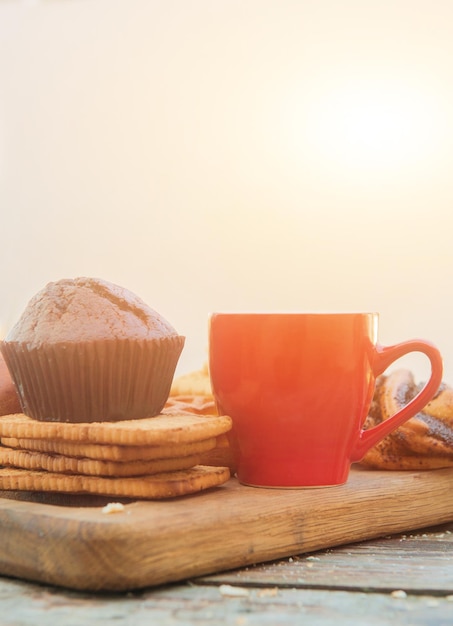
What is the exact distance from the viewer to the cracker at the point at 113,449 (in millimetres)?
786

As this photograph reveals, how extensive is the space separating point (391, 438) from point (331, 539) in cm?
22

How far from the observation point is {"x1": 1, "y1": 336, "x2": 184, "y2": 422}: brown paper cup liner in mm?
866

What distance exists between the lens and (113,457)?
2.57 ft

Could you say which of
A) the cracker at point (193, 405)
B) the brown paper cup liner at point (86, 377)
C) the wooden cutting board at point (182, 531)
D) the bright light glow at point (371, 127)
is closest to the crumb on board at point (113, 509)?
the wooden cutting board at point (182, 531)

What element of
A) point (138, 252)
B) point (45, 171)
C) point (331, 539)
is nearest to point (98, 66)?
point (45, 171)

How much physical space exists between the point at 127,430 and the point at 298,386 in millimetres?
190

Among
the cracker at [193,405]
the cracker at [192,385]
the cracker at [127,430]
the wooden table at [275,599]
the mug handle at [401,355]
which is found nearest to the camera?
the wooden table at [275,599]

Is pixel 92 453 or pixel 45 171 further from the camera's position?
pixel 45 171

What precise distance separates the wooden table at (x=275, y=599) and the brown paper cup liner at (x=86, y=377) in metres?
0.20

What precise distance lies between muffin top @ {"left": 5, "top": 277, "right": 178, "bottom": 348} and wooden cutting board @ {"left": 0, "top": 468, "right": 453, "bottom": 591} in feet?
0.54

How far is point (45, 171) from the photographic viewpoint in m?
2.20

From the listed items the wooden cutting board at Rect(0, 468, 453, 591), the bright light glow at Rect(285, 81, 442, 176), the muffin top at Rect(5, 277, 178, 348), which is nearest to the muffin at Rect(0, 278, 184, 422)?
the muffin top at Rect(5, 277, 178, 348)

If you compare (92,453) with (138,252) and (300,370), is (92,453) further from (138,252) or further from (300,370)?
(138,252)

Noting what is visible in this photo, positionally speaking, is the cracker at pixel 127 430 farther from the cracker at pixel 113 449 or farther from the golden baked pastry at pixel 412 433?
the golden baked pastry at pixel 412 433
